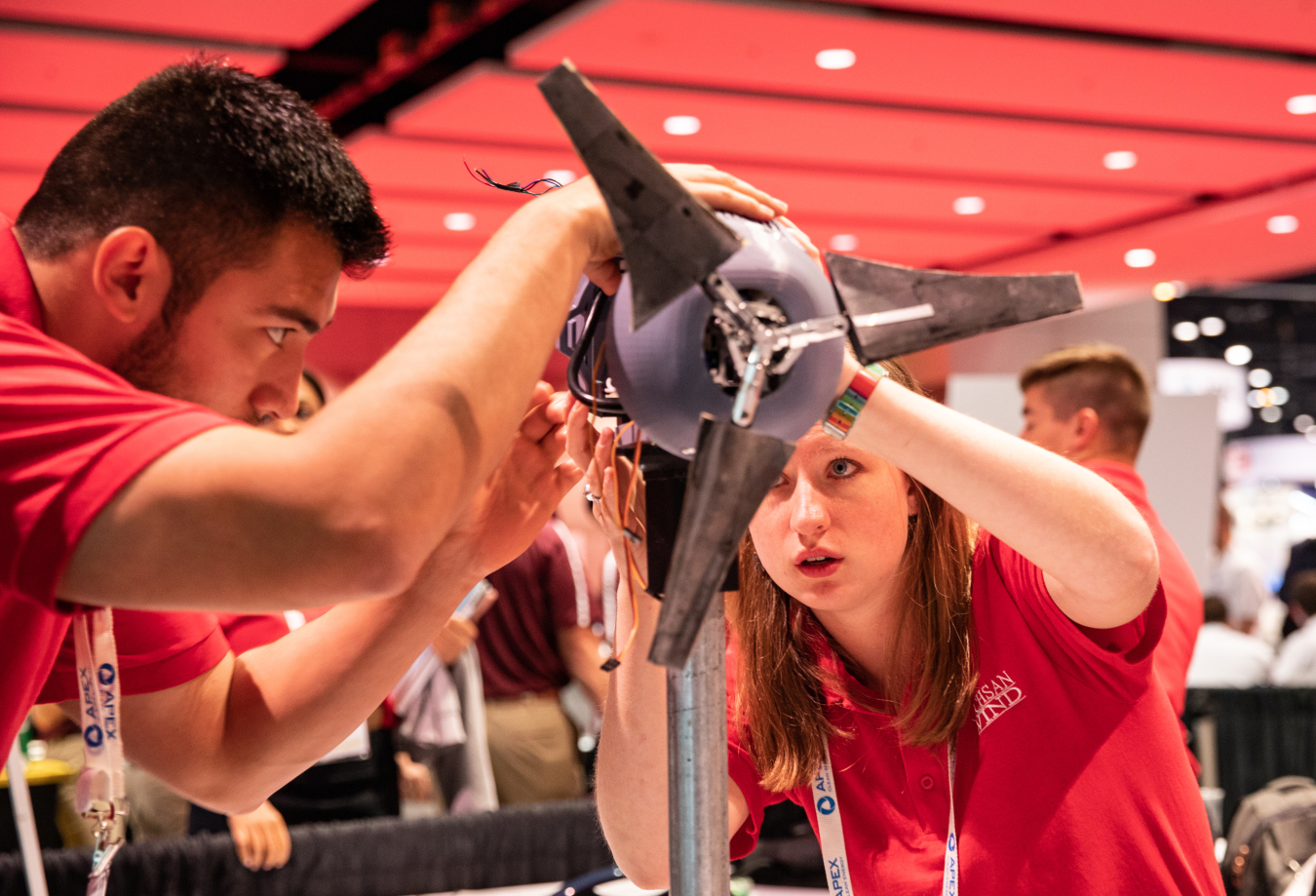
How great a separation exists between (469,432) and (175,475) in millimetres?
188

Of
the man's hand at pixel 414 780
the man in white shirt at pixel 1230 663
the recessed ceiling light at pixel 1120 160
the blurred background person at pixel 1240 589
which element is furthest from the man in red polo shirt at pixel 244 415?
the blurred background person at pixel 1240 589

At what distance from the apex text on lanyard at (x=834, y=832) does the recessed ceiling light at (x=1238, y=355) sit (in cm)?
1102

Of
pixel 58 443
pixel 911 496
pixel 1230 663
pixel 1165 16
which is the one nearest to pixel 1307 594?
pixel 1230 663

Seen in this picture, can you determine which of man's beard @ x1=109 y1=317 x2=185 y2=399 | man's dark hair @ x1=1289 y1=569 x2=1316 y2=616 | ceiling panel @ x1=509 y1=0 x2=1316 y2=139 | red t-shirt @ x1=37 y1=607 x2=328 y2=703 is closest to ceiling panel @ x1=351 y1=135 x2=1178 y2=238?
ceiling panel @ x1=509 y1=0 x2=1316 y2=139

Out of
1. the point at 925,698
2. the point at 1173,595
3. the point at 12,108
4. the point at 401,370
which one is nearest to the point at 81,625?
the point at 401,370

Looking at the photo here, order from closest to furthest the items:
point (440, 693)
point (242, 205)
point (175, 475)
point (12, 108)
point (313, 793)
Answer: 1. point (175, 475)
2. point (242, 205)
3. point (313, 793)
4. point (440, 693)
5. point (12, 108)

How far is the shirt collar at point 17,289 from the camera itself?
0.99m

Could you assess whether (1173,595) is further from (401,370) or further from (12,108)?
(12,108)

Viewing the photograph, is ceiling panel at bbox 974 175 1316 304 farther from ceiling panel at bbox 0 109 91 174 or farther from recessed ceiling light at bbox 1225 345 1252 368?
ceiling panel at bbox 0 109 91 174

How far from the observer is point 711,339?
0.80 meters

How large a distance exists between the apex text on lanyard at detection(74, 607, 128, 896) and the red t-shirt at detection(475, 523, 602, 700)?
3446 millimetres

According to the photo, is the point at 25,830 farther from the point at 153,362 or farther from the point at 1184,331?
the point at 1184,331

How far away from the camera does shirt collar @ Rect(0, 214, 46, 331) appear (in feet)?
3.23

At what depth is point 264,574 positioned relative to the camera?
752 mm
